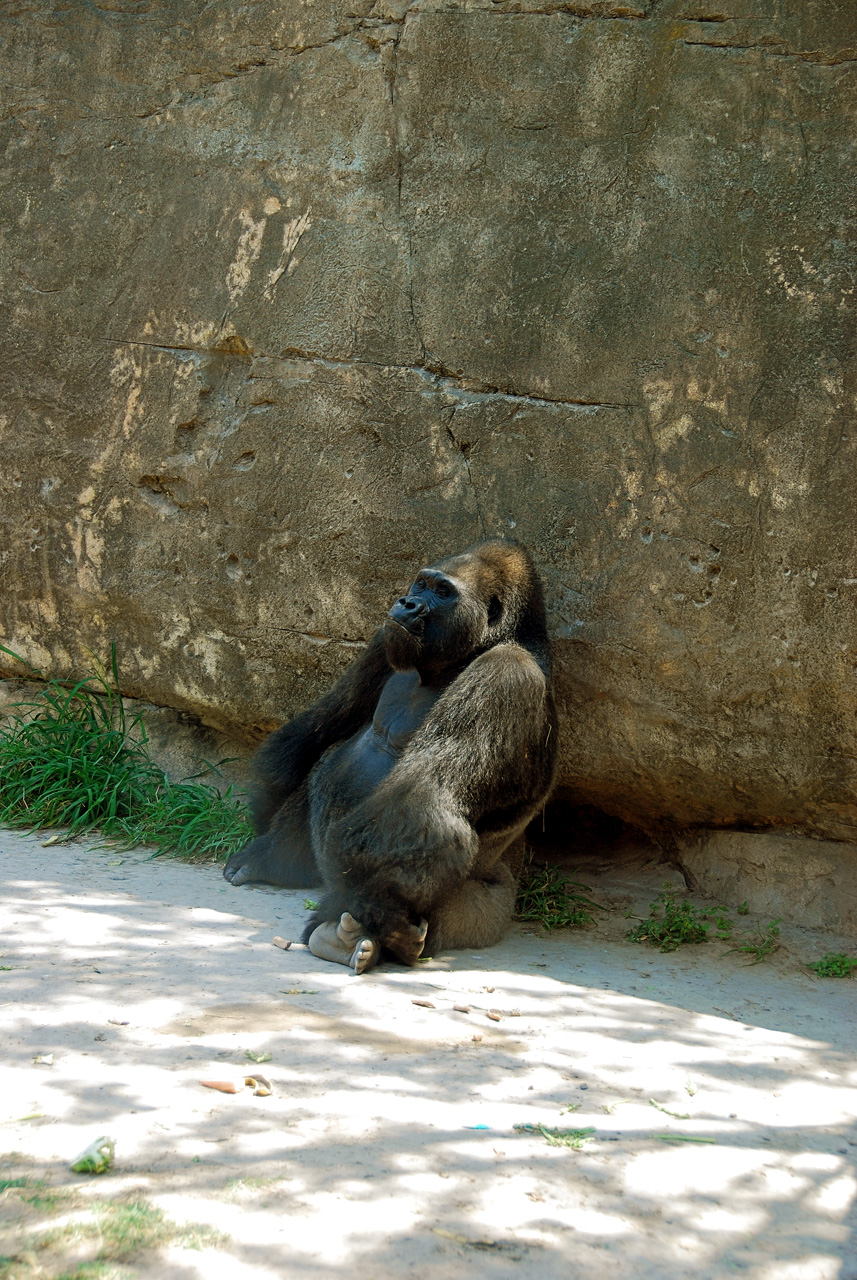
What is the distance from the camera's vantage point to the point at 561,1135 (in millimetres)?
2320

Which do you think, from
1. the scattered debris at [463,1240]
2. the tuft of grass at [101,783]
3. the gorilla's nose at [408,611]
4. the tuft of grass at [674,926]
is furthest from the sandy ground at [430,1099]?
the gorilla's nose at [408,611]

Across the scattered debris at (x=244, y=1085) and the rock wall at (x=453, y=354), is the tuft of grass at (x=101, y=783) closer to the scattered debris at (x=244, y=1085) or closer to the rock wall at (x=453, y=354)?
the rock wall at (x=453, y=354)

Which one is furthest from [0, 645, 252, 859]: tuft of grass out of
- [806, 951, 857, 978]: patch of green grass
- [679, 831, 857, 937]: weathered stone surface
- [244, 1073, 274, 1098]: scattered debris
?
[806, 951, 857, 978]: patch of green grass

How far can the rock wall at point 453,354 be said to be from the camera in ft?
13.1

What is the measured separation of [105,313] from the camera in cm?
510

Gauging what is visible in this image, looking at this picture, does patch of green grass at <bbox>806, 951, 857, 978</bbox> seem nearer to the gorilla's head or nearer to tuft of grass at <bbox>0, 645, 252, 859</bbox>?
the gorilla's head

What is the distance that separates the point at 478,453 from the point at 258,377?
117cm

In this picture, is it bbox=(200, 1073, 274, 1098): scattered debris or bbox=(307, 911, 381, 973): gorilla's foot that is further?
bbox=(307, 911, 381, 973): gorilla's foot

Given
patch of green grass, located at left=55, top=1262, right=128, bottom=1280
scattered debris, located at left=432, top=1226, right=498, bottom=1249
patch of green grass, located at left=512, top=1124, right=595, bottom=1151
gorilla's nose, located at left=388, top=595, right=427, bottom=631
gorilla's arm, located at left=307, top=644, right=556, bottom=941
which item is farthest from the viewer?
gorilla's nose, located at left=388, top=595, right=427, bottom=631

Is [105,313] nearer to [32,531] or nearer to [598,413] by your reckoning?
[32,531]

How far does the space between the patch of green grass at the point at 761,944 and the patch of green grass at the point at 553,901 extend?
2.08 ft

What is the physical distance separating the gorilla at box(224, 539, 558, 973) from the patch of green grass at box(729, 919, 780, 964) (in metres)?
0.95

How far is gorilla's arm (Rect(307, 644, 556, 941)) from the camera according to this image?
349 cm

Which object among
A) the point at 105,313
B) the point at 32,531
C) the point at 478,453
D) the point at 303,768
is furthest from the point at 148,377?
the point at 303,768
